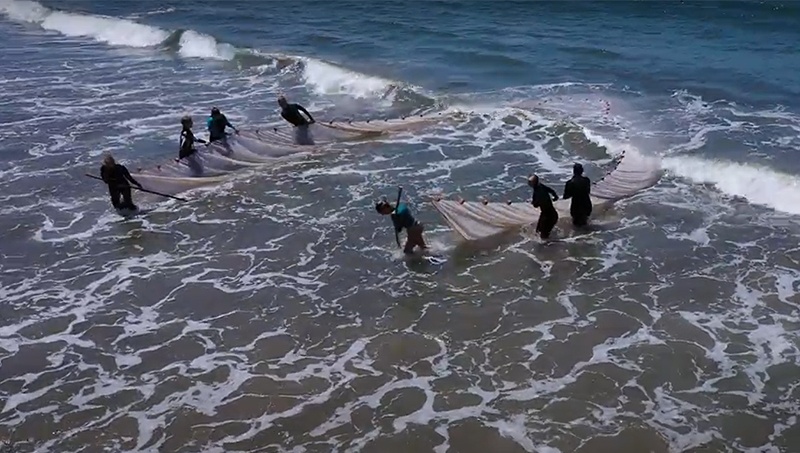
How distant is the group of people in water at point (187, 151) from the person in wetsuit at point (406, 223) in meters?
5.87

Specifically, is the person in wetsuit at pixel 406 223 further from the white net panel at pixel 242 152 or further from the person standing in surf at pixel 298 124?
the person standing in surf at pixel 298 124

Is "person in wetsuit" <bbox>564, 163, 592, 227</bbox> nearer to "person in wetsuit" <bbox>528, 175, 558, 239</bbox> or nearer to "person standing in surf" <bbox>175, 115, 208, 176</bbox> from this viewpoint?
"person in wetsuit" <bbox>528, 175, 558, 239</bbox>

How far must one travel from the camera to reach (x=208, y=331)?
12.7 metres

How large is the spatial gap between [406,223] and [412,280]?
1046 mm

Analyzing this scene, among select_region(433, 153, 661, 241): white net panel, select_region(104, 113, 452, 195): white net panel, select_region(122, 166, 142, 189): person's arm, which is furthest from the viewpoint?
select_region(104, 113, 452, 195): white net panel

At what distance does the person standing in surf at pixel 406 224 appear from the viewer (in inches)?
561

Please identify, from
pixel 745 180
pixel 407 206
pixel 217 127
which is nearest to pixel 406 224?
pixel 407 206

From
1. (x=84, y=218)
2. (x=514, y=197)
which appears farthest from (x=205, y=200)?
(x=514, y=197)

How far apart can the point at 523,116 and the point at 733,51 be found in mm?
11025

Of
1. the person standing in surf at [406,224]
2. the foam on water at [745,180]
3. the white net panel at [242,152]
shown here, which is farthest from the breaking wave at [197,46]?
the person standing in surf at [406,224]

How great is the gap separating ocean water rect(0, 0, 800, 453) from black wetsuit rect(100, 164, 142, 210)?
0.59 meters

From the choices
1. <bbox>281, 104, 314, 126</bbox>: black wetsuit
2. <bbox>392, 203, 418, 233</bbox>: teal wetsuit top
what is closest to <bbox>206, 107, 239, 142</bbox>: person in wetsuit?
<bbox>281, 104, 314, 126</bbox>: black wetsuit

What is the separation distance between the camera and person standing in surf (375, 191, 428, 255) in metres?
14.2

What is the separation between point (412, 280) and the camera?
14055mm
